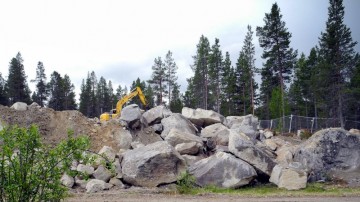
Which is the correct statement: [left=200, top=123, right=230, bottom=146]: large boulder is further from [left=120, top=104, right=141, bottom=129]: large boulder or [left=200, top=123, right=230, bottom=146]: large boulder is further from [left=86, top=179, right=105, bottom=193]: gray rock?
[left=86, top=179, right=105, bottom=193]: gray rock

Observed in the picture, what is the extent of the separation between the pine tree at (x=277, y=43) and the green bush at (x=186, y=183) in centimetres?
3036

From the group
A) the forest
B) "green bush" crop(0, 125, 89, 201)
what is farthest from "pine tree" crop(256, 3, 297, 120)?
"green bush" crop(0, 125, 89, 201)

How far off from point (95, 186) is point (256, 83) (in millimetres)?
45708

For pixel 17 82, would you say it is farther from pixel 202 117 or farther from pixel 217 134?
pixel 217 134

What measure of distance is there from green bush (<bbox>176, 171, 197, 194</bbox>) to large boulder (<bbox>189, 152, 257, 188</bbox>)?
15.3 inches

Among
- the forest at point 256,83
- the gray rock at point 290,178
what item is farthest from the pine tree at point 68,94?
the gray rock at point 290,178

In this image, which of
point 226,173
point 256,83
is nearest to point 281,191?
point 226,173

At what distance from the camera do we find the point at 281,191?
14.6 m

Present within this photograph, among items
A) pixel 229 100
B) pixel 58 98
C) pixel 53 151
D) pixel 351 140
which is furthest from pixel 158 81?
Result: pixel 53 151

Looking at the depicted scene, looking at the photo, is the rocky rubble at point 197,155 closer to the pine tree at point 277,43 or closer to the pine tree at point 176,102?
the pine tree at point 277,43

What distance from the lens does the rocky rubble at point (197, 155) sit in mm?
15445

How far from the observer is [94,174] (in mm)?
16109

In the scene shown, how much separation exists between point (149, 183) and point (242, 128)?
26.6 feet

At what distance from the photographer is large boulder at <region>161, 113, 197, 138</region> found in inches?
873
